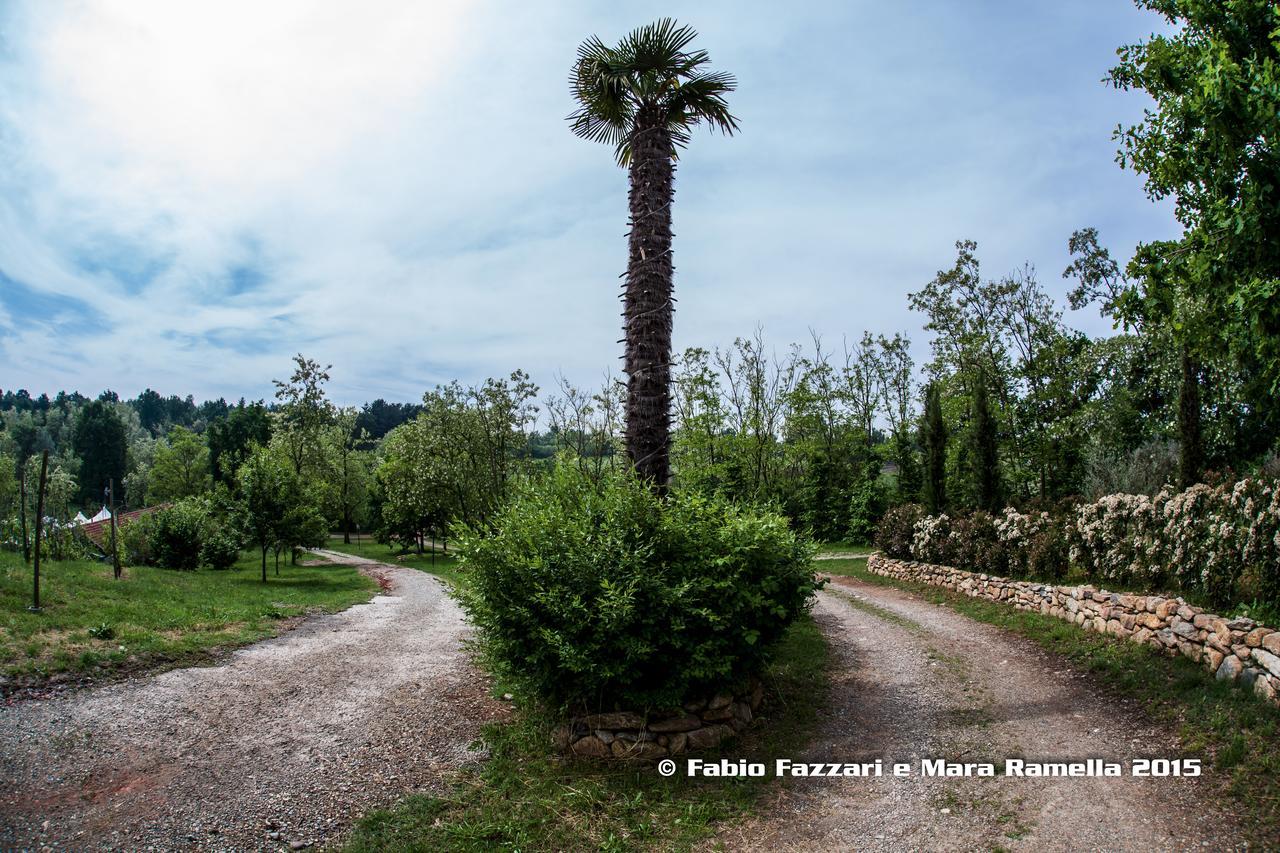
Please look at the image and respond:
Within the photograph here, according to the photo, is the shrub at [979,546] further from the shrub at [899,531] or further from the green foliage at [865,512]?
the green foliage at [865,512]

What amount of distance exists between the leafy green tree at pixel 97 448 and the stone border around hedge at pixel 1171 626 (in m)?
82.6

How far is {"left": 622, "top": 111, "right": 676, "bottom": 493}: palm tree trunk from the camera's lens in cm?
744

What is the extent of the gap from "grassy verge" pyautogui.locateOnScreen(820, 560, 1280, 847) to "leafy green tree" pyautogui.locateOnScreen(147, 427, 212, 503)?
5667 centimetres

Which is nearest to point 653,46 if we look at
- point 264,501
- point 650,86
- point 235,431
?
point 650,86

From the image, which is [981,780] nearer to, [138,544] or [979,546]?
[979,546]

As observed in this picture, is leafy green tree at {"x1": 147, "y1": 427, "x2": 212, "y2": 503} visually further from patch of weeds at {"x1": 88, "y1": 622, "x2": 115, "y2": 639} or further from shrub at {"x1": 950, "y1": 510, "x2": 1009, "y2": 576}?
shrub at {"x1": 950, "y1": 510, "x2": 1009, "y2": 576}

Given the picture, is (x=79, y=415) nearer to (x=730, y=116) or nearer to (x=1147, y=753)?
(x=730, y=116)

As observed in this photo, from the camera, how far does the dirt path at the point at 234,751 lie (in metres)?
4.32

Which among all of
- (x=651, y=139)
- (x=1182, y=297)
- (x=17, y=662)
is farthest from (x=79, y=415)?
(x=1182, y=297)

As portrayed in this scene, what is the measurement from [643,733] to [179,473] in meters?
59.1

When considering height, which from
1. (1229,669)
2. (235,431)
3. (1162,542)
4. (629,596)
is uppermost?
(235,431)

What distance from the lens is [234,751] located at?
5.52 meters

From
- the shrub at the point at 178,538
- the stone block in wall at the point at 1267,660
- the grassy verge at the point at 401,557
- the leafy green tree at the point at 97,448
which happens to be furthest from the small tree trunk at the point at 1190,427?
the leafy green tree at the point at 97,448

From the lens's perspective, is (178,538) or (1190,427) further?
(178,538)
